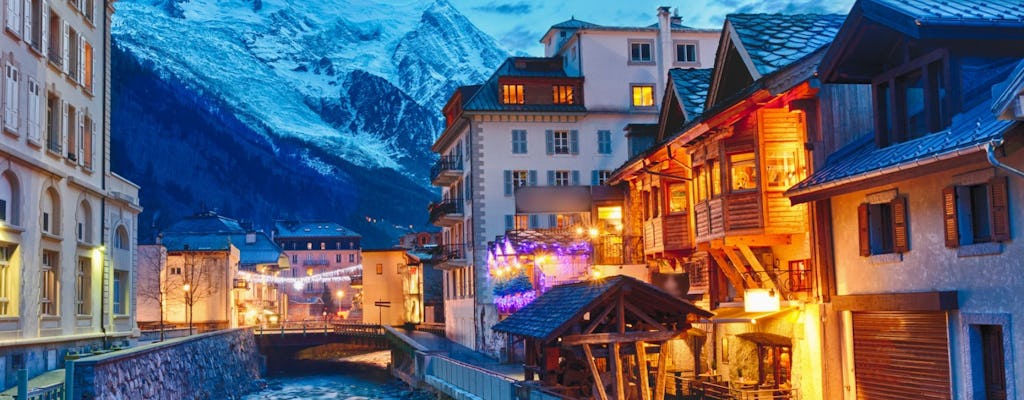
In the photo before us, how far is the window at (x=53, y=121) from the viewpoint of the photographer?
113 ft

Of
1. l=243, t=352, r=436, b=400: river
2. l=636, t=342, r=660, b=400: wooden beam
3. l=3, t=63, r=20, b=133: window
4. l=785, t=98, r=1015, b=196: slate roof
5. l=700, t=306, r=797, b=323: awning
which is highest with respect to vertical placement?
l=3, t=63, r=20, b=133: window

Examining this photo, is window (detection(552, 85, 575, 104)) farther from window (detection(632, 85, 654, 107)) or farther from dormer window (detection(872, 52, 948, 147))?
dormer window (detection(872, 52, 948, 147))

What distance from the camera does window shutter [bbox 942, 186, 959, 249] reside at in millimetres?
19078

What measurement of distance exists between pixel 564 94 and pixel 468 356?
1641 centimetres

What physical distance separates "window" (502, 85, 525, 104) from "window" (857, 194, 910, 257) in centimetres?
4015

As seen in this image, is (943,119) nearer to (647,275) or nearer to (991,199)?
(991,199)

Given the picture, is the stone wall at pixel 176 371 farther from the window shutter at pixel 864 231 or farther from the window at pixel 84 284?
the window shutter at pixel 864 231

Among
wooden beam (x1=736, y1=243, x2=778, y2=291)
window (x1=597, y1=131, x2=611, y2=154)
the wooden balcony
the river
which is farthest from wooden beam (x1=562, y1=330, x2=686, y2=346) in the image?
the wooden balcony

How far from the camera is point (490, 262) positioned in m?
57.9

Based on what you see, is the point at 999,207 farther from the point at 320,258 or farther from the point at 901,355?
the point at 320,258

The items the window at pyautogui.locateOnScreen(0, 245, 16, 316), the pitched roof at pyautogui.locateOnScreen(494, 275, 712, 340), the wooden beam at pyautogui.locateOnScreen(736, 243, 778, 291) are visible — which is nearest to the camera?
the pitched roof at pyautogui.locateOnScreen(494, 275, 712, 340)

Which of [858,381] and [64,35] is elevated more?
[64,35]

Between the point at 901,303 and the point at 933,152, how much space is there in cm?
441

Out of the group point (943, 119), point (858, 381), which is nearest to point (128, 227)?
point (858, 381)
